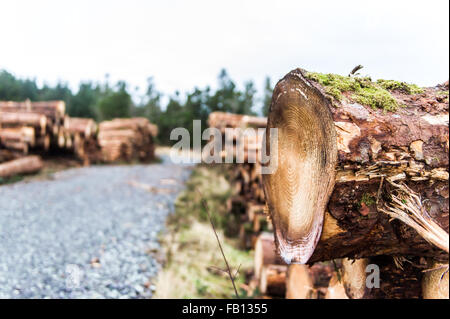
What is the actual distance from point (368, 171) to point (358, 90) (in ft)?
1.55

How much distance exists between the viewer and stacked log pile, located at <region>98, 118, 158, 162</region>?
38.8 feet

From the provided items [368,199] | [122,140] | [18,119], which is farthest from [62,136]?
[368,199]

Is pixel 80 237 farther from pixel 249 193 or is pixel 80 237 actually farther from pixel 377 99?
pixel 377 99

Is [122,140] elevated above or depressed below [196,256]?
above

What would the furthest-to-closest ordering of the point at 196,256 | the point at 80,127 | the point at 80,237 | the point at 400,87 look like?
1. the point at 80,127
2. the point at 80,237
3. the point at 196,256
4. the point at 400,87

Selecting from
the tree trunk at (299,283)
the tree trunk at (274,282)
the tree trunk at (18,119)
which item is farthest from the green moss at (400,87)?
the tree trunk at (18,119)

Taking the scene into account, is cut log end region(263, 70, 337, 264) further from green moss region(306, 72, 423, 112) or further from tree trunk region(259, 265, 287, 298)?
tree trunk region(259, 265, 287, 298)

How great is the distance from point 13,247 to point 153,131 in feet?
34.3

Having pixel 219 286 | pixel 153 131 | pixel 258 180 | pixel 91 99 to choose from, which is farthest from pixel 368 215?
pixel 91 99

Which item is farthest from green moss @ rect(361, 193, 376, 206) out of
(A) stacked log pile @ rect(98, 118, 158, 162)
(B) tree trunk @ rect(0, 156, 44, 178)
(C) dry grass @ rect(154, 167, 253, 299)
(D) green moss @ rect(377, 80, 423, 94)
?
(A) stacked log pile @ rect(98, 118, 158, 162)

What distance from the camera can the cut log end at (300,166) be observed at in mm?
1585

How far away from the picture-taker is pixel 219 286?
11.8ft

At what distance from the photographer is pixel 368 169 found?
1489mm

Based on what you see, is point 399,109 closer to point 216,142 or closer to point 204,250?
point 204,250
